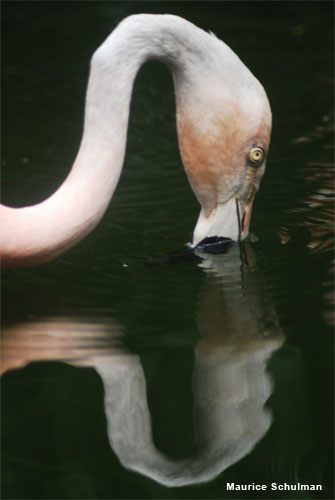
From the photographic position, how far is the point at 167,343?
2963 millimetres

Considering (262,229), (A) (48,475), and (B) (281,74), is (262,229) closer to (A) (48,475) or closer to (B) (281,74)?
(A) (48,475)

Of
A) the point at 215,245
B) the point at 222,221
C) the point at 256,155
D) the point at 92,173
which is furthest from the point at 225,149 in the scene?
the point at 92,173

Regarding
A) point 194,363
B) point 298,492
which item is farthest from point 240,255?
point 298,492

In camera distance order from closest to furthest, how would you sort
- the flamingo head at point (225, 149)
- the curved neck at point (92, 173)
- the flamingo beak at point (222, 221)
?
the curved neck at point (92, 173), the flamingo head at point (225, 149), the flamingo beak at point (222, 221)

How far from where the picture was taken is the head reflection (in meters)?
2.46

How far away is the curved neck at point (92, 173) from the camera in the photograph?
2984 millimetres

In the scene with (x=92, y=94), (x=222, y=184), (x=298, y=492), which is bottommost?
(x=298, y=492)

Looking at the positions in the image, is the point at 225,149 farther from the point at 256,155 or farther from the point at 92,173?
the point at 92,173

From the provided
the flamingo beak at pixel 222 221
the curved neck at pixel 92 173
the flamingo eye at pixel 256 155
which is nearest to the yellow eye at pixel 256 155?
the flamingo eye at pixel 256 155

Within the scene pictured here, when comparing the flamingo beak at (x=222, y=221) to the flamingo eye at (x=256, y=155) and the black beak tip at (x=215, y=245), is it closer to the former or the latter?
the black beak tip at (x=215, y=245)

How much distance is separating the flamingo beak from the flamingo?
19mm

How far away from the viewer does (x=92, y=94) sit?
2.99 metres

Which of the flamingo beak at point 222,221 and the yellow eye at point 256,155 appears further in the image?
the flamingo beak at point 222,221

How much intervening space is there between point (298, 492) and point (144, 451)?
1.37 ft
